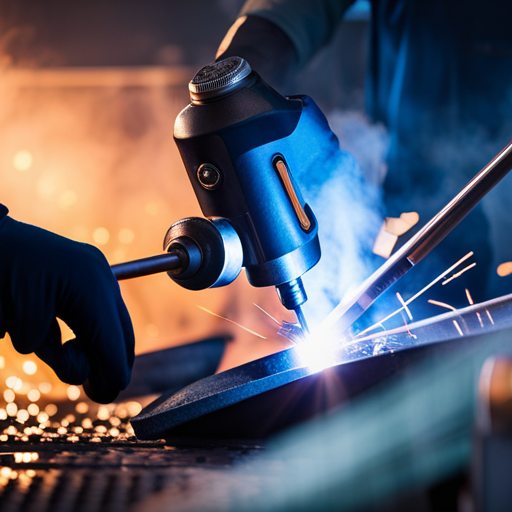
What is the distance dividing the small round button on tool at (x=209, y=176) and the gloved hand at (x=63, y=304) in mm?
220

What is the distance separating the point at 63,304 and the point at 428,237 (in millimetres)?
618

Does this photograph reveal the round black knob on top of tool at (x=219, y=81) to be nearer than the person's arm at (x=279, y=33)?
Yes

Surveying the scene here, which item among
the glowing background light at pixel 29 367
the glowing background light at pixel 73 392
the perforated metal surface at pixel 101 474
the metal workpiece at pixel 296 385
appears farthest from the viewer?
the glowing background light at pixel 29 367

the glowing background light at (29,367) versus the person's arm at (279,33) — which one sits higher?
the person's arm at (279,33)

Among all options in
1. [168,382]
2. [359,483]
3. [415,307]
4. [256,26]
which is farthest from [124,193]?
[359,483]

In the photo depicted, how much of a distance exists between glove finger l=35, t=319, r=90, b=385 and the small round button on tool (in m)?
0.35

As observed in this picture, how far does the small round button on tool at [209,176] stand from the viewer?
886 mm

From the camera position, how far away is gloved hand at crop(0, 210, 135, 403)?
31.4 inches

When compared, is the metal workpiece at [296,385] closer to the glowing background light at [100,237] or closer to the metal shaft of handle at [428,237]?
the metal shaft of handle at [428,237]

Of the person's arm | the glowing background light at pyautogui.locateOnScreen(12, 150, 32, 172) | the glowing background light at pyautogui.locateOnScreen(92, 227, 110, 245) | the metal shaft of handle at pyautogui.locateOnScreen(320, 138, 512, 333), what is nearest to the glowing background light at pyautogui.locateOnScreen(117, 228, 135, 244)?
the glowing background light at pyautogui.locateOnScreen(92, 227, 110, 245)

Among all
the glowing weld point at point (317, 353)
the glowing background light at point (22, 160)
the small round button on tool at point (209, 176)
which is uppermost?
the small round button on tool at point (209, 176)

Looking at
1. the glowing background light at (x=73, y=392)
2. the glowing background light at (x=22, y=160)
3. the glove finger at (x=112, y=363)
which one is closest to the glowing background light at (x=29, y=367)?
the glowing background light at (x=73, y=392)

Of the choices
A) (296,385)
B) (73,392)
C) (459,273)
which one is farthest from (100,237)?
(296,385)

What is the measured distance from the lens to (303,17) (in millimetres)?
1491
